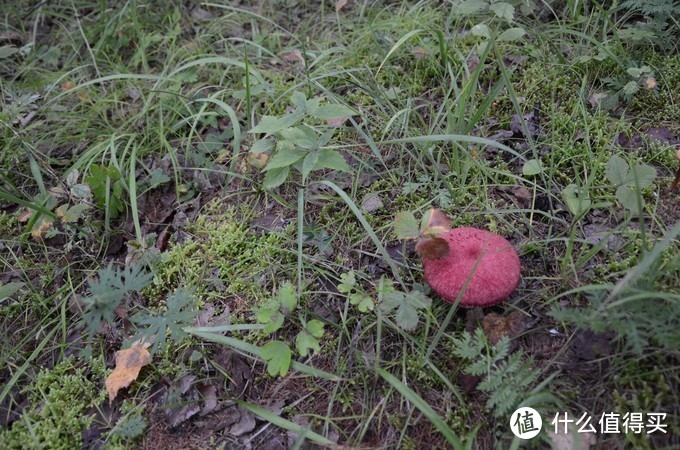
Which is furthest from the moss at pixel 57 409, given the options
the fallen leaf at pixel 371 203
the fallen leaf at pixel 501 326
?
the fallen leaf at pixel 501 326

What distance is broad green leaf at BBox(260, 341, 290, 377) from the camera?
1.87 meters

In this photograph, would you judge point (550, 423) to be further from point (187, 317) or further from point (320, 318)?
point (187, 317)

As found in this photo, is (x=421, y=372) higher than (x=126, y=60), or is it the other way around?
(x=126, y=60)

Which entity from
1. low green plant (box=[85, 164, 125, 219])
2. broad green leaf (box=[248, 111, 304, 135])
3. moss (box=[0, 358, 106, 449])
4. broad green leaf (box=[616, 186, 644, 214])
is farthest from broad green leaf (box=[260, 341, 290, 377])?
broad green leaf (box=[616, 186, 644, 214])

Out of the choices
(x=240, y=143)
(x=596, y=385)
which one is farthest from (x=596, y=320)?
(x=240, y=143)

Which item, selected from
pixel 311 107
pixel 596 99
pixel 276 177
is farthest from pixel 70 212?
pixel 596 99

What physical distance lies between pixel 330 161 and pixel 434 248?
694 millimetres

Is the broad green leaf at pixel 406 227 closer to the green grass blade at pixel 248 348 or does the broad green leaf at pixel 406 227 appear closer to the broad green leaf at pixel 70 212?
the green grass blade at pixel 248 348

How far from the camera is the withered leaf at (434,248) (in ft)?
6.23

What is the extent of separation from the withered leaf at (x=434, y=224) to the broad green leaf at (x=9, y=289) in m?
2.05

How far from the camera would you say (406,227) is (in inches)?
81.8

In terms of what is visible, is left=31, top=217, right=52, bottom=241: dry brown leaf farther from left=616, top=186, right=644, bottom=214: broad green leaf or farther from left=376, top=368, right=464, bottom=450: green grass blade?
left=616, top=186, right=644, bottom=214: broad green leaf

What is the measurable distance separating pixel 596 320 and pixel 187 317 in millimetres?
1618

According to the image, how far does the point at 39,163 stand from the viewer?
2.95 m
